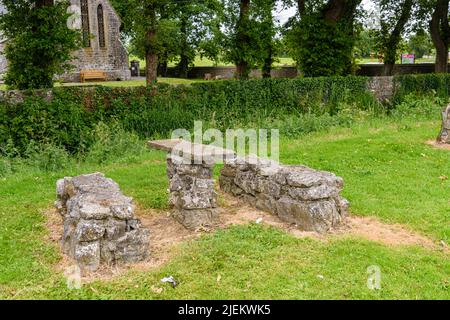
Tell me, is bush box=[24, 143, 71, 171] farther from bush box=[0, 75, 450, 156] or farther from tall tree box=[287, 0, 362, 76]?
tall tree box=[287, 0, 362, 76]

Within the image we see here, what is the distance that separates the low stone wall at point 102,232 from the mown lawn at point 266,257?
0.29m

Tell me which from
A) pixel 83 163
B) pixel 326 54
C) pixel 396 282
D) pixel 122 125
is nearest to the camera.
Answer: pixel 396 282

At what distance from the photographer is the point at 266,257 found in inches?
229

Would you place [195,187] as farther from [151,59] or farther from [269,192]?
[151,59]

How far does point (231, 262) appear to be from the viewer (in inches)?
224

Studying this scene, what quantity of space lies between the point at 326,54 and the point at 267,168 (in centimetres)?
1333

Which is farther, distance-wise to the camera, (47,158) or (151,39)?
(151,39)

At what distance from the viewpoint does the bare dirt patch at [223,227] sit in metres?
5.73

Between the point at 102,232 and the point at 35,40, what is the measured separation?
9484 mm

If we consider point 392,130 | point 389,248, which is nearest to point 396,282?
point 389,248

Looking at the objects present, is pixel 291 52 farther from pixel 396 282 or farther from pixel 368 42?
pixel 396 282

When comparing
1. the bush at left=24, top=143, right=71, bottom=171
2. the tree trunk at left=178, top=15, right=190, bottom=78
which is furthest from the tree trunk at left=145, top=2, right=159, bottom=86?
the tree trunk at left=178, top=15, right=190, bottom=78

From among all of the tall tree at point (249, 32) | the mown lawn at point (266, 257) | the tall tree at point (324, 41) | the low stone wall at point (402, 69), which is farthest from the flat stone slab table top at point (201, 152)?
the low stone wall at point (402, 69)

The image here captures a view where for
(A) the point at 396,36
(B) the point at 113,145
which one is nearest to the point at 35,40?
(B) the point at 113,145
